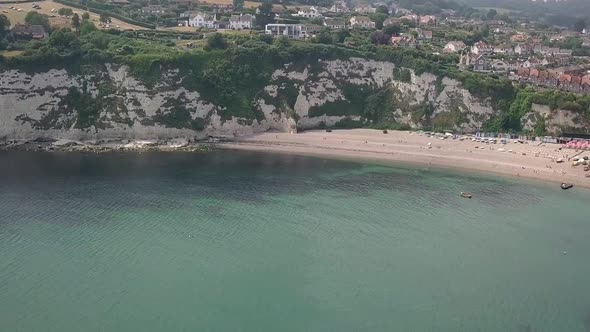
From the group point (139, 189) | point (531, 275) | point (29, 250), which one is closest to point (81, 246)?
point (29, 250)

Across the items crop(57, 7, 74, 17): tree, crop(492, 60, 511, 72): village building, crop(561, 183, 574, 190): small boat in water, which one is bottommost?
crop(561, 183, 574, 190): small boat in water

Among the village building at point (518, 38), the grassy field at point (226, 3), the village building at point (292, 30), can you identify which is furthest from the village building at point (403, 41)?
the village building at point (518, 38)

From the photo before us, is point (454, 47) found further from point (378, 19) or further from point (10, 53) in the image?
point (10, 53)

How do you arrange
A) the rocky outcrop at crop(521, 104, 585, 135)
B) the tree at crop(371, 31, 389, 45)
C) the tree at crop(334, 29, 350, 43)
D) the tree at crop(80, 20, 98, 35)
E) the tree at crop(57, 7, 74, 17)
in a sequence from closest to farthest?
the rocky outcrop at crop(521, 104, 585, 135)
the tree at crop(80, 20, 98, 35)
the tree at crop(334, 29, 350, 43)
the tree at crop(57, 7, 74, 17)
the tree at crop(371, 31, 389, 45)

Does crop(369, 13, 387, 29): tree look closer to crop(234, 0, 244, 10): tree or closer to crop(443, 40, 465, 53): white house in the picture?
crop(443, 40, 465, 53): white house

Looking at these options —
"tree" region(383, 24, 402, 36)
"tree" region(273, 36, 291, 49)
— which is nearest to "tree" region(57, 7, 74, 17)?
"tree" region(273, 36, 291, 49)

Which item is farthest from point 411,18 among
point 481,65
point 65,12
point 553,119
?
point 65,12
